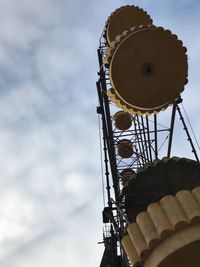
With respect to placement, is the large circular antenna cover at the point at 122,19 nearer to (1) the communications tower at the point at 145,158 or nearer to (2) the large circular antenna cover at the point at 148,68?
(1) the communications tower at the point at 145,158

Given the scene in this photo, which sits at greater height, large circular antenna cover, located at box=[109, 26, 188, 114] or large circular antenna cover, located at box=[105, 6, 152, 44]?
large circular antenna cover, located at box=[105, 6, 152, 44]

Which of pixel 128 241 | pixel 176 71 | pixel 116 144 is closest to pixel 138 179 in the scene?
pixel 128 241

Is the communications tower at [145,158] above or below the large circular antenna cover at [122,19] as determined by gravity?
below

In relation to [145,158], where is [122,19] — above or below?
above

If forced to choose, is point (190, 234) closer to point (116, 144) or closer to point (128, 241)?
point (128, 241)

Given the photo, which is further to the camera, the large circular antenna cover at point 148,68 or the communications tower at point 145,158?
the large circular antenna cover at point 148,68

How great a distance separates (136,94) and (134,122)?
19.8 ft

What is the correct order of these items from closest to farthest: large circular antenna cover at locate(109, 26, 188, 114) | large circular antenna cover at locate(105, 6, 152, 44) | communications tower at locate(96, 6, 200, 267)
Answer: communications tower at locate(96, 6, 200, 267)
large circular antenna cover at locate(109, 26, 188, 114)
large circular antenna cover at locate(105, 6, 152, 44)

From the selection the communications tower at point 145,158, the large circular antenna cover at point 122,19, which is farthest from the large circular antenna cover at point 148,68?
the large circular antenna cover at point 122,19

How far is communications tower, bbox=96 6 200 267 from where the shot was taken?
761 centimetres

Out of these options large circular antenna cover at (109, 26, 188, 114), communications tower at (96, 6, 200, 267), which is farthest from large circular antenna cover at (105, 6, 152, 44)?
large circular antenna cover at (109, 26, 188, 114)

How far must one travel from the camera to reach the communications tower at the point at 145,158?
761 cm

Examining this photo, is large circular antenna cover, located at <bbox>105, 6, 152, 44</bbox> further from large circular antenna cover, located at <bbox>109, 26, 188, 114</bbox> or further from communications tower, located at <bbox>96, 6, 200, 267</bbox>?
large circular antenna cover, located at <bbox>109, 26, 188, 114</bbox>

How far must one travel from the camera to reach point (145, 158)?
19.8 m
